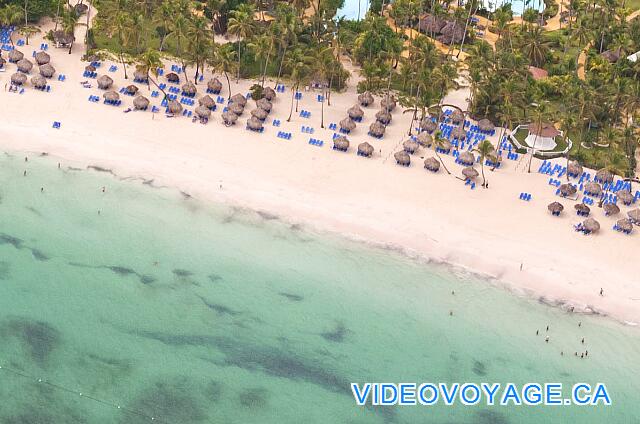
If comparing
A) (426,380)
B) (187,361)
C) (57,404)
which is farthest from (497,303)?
(57,404)

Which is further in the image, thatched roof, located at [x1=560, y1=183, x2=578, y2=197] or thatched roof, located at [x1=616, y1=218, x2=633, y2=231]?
thatched roof, located at [x1=560, y1=183, x2=578, y2=197]

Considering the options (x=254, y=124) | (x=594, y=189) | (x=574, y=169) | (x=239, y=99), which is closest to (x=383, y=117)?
(x=254, y=124)

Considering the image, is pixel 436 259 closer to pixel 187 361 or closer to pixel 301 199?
pixel 301 199

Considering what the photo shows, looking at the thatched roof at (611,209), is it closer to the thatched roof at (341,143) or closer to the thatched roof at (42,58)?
the thatched roof at (341,143)

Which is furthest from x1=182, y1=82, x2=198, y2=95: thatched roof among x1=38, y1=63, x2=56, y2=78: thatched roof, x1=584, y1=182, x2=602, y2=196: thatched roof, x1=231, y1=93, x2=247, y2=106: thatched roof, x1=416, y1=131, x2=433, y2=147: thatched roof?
x1=584, y1=182, x2=602, y2=196: thatched roof

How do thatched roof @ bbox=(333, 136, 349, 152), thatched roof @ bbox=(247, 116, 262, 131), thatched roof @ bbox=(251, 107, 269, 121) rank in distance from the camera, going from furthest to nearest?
thatched roof @ bbox=(251, 107, 269, 121) → thatched roof @ bbox=(247, 116, 262, 131) → thatched roof @ bbox=(333, 136, 349, 152)

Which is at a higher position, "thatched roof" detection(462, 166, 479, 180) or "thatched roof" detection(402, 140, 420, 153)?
"thatched roof" detection(402, 140, 420, 153)

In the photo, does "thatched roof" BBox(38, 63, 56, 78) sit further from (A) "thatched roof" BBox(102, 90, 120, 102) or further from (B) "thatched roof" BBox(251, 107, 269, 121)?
(B) "thatched roof" BBox(251, 107, 269, 121)
